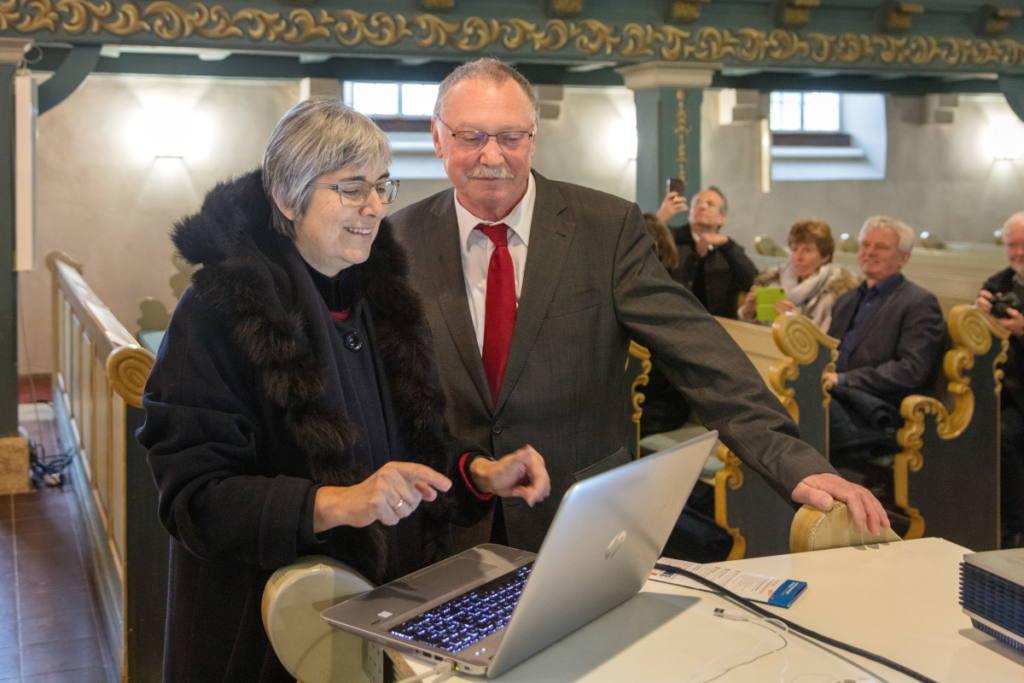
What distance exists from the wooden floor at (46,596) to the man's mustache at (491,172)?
91.4 inches

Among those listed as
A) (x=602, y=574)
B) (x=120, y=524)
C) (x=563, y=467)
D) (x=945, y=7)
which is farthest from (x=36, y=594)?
(x=945, y=7)

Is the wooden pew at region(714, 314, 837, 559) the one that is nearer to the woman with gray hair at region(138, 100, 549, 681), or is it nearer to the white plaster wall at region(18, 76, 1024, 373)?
the woman with gray hair at region(138, 100, 549, 681)

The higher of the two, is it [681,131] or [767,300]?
[681,131]

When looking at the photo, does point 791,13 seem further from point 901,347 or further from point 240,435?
point 240,435

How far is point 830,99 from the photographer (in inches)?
553

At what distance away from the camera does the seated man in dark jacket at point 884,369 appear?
4.88 metres

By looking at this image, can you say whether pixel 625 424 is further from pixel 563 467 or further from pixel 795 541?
pixel 795 541

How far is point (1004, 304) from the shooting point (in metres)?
5.16

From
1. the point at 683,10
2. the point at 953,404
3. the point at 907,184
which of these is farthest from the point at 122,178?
the point at 907,184

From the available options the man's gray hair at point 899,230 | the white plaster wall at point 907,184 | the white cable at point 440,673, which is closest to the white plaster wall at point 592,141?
the white plaster wall at point 907,184

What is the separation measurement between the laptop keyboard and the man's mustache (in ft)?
2.97

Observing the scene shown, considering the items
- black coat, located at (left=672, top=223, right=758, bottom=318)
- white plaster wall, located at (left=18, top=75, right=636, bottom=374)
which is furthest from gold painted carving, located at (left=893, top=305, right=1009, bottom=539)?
white plaster wall, located at (left=18, top=75, right=636, bottom=374)

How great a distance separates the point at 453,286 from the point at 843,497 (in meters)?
0.90

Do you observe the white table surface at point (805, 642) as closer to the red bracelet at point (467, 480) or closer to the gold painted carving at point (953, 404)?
the red bracelet at point (467, 480)
